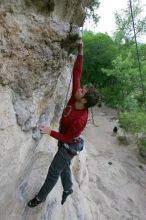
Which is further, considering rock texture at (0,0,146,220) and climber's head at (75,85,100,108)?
climber's head at (75,85,100,108)

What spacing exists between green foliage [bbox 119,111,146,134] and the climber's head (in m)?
13.7

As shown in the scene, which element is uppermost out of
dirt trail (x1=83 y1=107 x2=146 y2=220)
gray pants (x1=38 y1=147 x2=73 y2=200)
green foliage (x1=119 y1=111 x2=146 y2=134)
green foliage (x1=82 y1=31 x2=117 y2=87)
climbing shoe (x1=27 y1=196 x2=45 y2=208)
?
green foliage (x1=82 y1=31 x2=117 y2=87)

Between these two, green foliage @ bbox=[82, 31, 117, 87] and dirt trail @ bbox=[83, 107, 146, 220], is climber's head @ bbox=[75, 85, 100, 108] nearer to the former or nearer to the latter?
dirt trail @ bbox=[83, 107, 146, 220]

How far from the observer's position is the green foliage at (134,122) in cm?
1838

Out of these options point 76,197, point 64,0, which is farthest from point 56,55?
point 76,197

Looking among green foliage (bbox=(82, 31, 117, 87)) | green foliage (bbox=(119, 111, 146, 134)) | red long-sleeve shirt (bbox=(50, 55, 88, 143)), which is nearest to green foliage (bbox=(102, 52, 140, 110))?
green foliage (bbox=(119, 111, 146, 134))

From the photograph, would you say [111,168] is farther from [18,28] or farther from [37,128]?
[18,28]

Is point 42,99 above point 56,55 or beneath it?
beneath

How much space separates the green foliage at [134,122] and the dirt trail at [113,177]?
1204 mm

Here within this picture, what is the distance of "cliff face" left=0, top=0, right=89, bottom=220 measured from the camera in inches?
177

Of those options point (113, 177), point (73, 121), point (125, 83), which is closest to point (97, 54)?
point (125, 83)

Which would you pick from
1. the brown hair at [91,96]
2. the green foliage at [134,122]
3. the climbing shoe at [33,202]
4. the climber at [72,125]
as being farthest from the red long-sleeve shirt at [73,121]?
the green foliage at [134,122]

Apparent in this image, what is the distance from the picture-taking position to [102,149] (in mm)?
18000

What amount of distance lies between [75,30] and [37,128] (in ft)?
5.49
